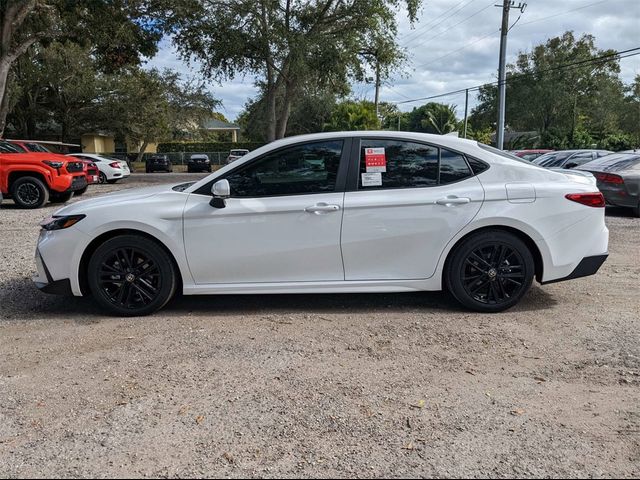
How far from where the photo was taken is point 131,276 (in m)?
4.67

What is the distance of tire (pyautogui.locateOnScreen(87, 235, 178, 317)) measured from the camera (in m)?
4.64

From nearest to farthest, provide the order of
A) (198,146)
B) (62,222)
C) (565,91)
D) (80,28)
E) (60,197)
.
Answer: (62,222)
(60,197)
(80,28)
(565,91)
(198,146)

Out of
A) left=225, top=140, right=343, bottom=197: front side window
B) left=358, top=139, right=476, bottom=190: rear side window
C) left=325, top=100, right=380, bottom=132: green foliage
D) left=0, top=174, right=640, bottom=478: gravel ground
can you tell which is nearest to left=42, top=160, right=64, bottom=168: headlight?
left=0, top=174, right=640, bottom=478: gravel ground

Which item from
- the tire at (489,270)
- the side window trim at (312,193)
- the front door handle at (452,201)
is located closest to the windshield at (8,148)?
the side window trim at (312,193)

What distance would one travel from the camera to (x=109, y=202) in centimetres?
477

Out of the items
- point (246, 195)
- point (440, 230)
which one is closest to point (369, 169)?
point (440, 230)

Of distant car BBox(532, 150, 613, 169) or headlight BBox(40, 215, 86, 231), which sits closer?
headlight BBox(40, 215, 86, 231)

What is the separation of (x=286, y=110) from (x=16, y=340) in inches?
911

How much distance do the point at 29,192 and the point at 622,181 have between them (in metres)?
13.1

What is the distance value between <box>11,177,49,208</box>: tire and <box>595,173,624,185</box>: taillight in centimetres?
1245

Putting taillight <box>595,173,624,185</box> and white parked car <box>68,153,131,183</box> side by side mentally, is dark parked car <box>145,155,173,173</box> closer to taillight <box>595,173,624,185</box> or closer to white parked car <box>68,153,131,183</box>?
white parked car <box>68,153,131,183</box>

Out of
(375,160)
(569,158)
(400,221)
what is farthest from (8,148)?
(569,158)

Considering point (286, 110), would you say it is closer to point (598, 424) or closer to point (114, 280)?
point (114, 280)

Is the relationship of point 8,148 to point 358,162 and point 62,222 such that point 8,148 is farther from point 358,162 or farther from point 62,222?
point 358,162
